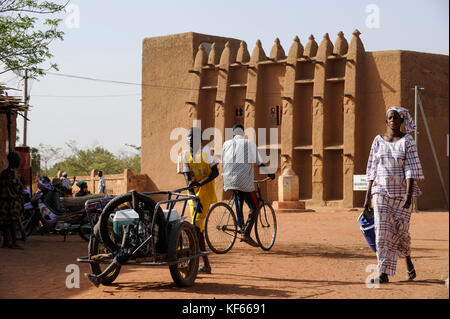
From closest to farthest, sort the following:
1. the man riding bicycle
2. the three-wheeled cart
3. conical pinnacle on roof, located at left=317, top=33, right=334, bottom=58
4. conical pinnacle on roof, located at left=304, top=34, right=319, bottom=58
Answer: the three-wheeled cart, the man riding bicycle, conical pinnacle on roof, located at left=317, top=33, right=334, bottom=58, conical pinnacle on roof, located at left=304, top=34, right=319, bottom=58

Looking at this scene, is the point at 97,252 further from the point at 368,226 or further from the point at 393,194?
the point at 393,194

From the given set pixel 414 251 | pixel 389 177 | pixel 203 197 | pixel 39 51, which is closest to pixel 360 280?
pixel 389 177

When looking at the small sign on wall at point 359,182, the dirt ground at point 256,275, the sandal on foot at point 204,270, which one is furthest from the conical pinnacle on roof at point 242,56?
the sandal on foot at point 204,270

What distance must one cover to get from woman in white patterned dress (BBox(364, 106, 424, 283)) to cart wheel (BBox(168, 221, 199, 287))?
2.09 m

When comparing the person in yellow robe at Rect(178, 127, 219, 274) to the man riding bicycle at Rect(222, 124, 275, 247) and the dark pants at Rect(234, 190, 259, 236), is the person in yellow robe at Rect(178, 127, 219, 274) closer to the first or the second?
the man riding bicycle at Rect(222, 124, 275, 247)

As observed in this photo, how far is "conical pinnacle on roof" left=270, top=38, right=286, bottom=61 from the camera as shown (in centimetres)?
3388

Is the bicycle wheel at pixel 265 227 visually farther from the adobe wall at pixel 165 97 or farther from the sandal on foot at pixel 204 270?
the adobe wall at pixel 165 97

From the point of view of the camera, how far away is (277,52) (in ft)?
111

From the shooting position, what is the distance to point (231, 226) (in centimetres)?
1050

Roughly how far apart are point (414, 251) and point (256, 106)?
76.6 ft

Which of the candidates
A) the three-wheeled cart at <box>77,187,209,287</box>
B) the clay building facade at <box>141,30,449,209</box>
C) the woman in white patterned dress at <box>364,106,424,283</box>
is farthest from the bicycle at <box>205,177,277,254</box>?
the clay building facade at <box>141,30,449,209</box>

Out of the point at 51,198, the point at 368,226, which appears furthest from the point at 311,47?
the point at 368,226

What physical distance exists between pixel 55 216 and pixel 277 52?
22287mm
